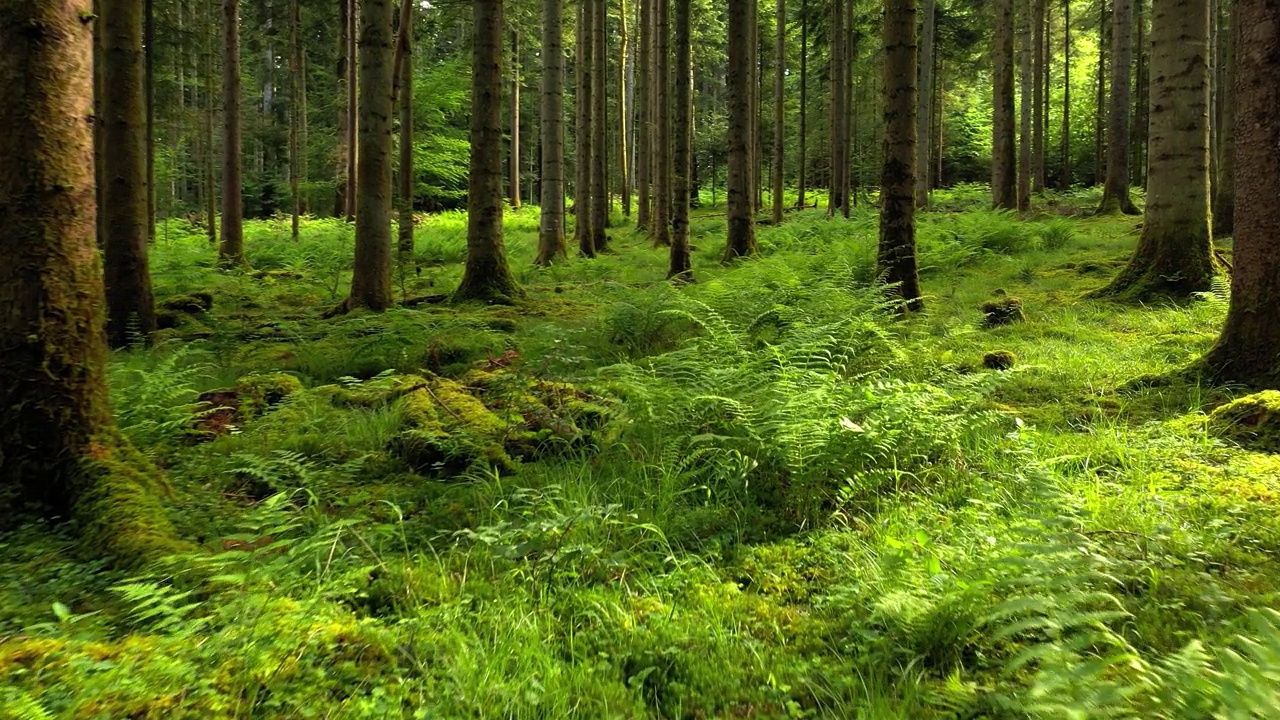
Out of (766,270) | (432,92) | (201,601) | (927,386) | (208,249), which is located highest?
(432,92)

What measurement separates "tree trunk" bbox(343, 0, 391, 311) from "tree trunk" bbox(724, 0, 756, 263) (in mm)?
5490

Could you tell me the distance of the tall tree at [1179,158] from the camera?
7.53 m

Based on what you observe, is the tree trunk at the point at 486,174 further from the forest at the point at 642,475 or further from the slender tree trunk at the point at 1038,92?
the slender tree trunk at the point at 1038,92

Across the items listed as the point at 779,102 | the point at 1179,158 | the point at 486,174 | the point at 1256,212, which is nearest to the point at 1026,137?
the point at 779,102

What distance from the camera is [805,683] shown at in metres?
2.25

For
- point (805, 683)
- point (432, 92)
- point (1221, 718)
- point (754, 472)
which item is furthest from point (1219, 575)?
point (432, 92)

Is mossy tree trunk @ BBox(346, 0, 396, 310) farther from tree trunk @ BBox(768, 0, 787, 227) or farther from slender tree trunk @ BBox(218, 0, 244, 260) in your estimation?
tree trunk @ BBox(768, 0, 787, 227)

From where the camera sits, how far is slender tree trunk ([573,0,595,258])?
16484mm

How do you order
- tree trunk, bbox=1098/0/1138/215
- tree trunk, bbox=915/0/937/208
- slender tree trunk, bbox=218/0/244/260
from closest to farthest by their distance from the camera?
1. slender tree trunk, bbox=218/0/244/260
2. tree trunk, bbox=1098/0/1138/215
3. tree trunk, bbox=915/0/937/208

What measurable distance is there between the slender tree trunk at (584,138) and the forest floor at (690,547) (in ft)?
34.3

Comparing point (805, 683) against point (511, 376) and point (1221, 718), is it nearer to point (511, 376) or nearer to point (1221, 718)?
point (1221, 718)

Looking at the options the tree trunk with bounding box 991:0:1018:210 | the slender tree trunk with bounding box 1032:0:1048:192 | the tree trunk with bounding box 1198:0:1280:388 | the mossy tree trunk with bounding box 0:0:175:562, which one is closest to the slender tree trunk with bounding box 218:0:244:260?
the mossy tree trunk with bounding box 0:0:175:562

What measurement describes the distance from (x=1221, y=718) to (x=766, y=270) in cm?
841

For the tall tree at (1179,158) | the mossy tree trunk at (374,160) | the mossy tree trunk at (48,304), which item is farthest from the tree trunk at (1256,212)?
the mossy tree trunk at (374,160)
